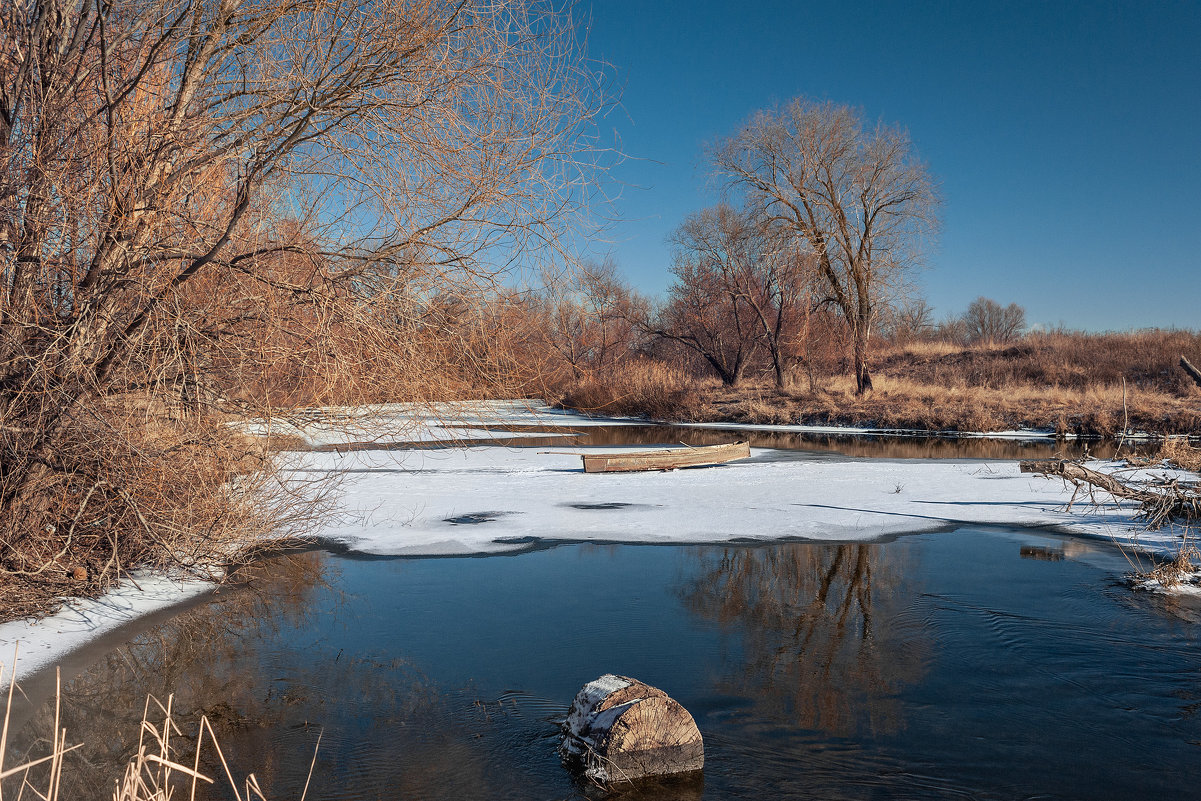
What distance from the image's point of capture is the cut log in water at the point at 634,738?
13.3 ft

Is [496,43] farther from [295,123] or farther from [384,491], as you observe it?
[384,491]

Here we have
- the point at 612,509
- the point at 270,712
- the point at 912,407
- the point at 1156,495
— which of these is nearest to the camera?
the point at 270,712

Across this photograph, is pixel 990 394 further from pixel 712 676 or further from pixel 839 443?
pixel 712 676

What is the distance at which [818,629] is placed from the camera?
20.4 feet

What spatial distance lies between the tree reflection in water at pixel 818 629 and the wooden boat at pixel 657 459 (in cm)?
605

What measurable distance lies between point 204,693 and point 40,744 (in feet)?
2.86

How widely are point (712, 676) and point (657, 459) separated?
396 inches

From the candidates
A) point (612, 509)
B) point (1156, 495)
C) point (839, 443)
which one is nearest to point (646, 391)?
point (839, 443)

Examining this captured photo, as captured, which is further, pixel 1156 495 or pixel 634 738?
pixel 1156 495

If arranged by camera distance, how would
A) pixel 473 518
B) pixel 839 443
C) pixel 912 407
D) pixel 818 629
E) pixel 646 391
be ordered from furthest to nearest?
1. pixel 646 391
2. pixel 912 407
3. pixel 839 443
4. pixel 473 518
5. pixel 818 629

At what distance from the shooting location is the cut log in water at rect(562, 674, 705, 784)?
4039mm

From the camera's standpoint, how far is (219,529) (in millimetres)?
7266

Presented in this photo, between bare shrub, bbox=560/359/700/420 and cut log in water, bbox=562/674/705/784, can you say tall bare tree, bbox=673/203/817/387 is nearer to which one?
bare shrub, bbox=560/359/700/420

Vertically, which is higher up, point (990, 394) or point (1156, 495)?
point (990, 394)
